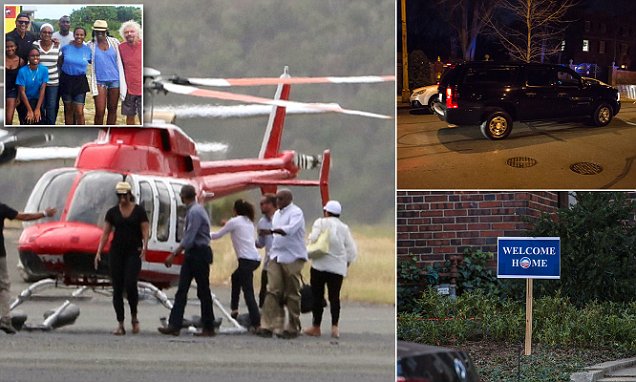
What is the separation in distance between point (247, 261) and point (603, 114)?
3.16 m

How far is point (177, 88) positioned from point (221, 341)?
1.59m

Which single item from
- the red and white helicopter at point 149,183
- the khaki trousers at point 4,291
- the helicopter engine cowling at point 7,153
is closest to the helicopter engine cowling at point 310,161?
the red and white helicopter at point 149,183

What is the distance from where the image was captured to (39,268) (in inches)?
293

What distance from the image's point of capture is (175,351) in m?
7.43

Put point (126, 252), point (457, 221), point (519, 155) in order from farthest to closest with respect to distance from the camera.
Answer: point (457, 221) < point (519, 155) < point (126, 252)

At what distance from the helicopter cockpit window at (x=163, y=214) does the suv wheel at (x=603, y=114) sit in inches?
133

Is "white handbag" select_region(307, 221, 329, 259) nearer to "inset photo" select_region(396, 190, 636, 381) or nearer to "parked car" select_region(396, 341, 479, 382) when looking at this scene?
"parked car" select_region(396, 341, 479, 382)

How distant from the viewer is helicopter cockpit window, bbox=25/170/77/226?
747 centimetres

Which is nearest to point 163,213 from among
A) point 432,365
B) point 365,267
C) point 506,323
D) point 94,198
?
point 94,198

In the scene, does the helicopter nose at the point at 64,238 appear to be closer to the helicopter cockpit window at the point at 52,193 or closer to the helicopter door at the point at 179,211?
the helicopter cockpit window at the point at 52,193

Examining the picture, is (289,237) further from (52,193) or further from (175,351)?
(52,193)

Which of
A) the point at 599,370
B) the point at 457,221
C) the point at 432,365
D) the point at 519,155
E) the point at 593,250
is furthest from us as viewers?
the point at 593,250

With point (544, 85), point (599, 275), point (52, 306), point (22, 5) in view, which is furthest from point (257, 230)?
point (599, 275)

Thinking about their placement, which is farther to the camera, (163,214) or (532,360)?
(532,360)
